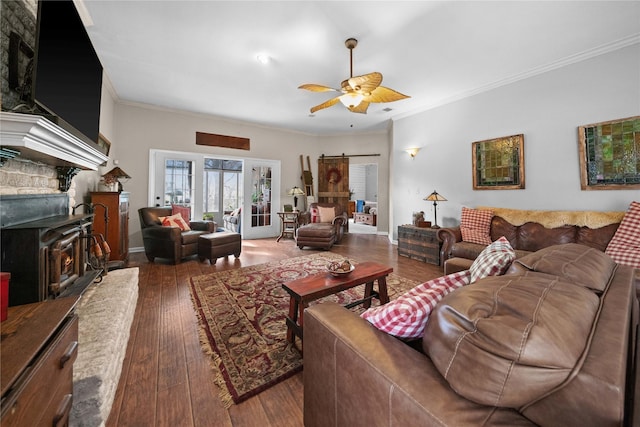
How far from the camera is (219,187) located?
764cm

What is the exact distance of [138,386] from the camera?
1396 mm

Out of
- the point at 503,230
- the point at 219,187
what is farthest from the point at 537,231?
the point at 219,187

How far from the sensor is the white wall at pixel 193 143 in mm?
4504

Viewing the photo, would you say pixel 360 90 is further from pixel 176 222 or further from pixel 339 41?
pixel 176 222

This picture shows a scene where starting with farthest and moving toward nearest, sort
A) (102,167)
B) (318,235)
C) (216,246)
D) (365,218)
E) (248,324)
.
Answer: (365,218), (318,235), (102,167), (216,246), (248,324)

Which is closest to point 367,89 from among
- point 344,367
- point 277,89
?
point 277,89

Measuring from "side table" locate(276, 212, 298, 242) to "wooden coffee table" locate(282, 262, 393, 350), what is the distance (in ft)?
12.6

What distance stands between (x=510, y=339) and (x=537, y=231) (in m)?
3.57

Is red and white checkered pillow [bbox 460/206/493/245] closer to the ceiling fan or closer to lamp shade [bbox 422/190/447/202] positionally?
lamp shade [bbox 422/190/447/202]

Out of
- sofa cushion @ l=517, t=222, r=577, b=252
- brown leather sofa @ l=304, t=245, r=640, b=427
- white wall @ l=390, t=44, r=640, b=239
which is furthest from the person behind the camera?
sofa cushion @ l=517, t=222, r=577, b=252

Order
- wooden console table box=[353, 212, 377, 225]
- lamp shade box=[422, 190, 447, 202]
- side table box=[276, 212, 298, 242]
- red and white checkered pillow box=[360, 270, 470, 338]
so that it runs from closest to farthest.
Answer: red and white checkered pillow box=[360, 270, 470, 338] < lamp shade box=[422, 190, 447, 202] < side table box=[276, 212, 298, 242] < wooden console table box=[353, 212, 377, 225]

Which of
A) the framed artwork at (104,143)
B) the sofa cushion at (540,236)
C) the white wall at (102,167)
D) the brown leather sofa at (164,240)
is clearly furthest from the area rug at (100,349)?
the sofa cushion at (540,236)

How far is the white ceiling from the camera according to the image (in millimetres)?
2244

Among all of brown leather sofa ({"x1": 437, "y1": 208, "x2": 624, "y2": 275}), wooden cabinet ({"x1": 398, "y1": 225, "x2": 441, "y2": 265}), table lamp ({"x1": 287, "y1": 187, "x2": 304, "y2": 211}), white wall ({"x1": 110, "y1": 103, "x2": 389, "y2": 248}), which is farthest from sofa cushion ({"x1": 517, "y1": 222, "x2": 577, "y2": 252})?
table lamp ({"x1": 287, "y1": 187, "x2": 304, "y2": 211})
